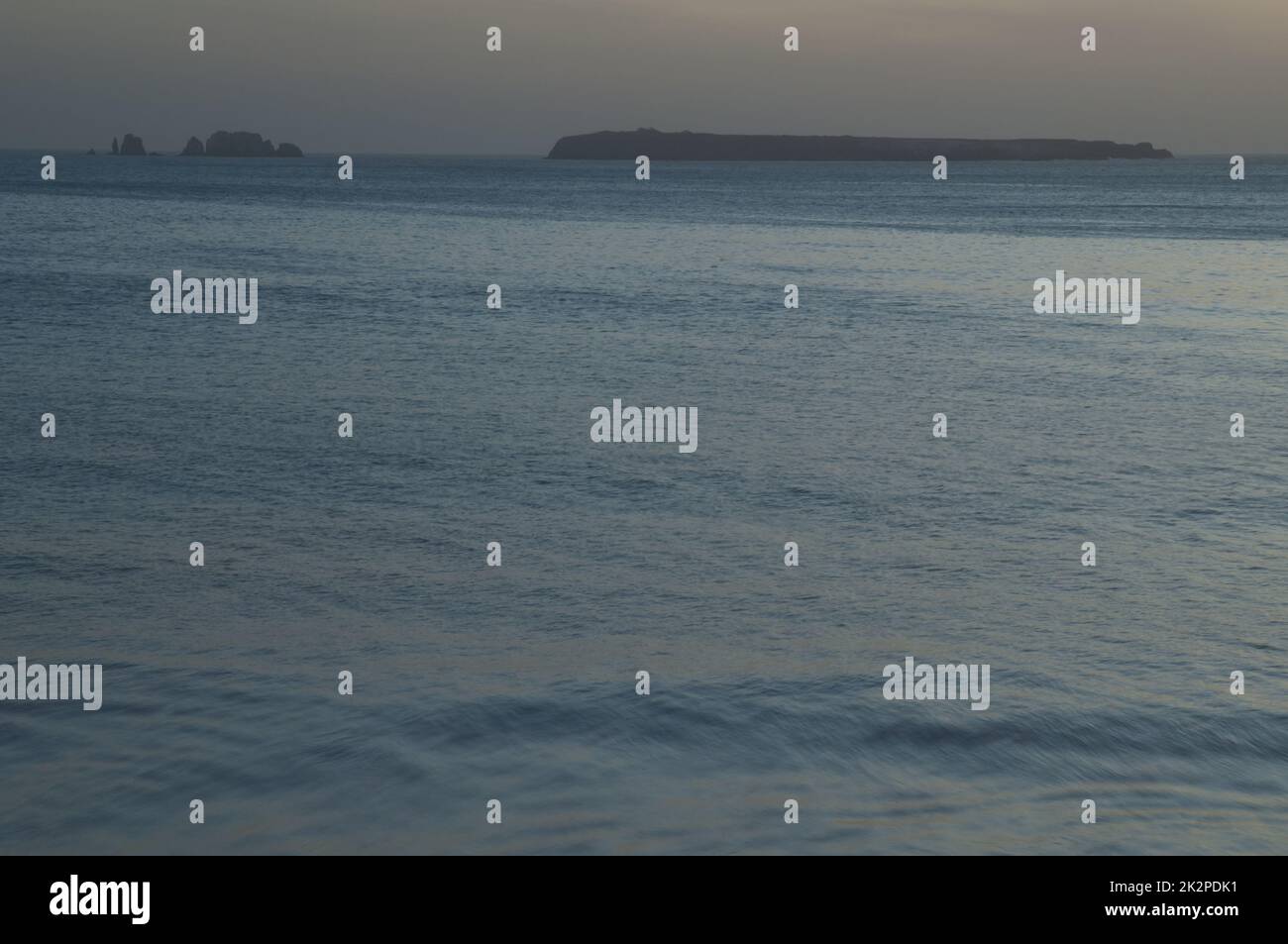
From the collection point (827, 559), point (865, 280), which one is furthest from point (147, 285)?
point (827, 559)

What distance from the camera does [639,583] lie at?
15469 mm

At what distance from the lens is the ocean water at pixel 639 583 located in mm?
10125

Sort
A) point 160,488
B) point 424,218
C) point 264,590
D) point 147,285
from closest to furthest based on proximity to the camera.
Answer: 1. point 264,590
2. point 160,488
3. point 147,285
4. point 424,218

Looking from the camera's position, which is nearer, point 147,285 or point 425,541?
point 425,541

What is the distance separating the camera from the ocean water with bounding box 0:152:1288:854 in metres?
10.1

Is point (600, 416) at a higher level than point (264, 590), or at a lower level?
higher

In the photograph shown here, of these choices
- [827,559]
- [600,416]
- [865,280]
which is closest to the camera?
[827,559]

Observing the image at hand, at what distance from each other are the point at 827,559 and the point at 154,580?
26.2 feet

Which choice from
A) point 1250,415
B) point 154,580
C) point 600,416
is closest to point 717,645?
point 154,580
